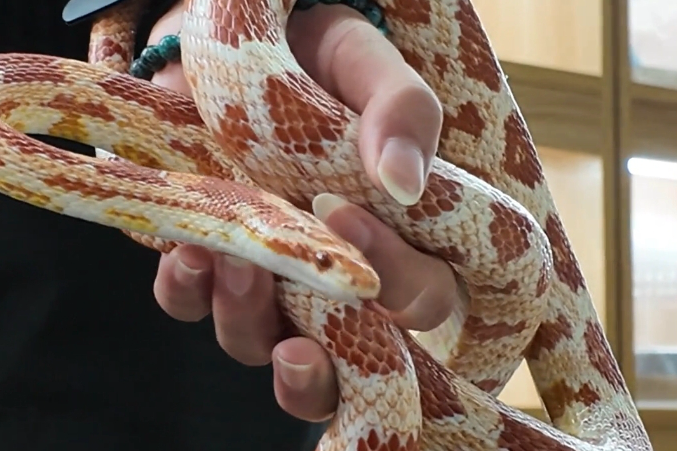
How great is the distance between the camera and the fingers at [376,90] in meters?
0.54

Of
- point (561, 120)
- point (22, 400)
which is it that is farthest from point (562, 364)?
point (561, 120)

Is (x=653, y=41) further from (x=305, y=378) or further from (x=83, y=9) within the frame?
(x=305, y=378)

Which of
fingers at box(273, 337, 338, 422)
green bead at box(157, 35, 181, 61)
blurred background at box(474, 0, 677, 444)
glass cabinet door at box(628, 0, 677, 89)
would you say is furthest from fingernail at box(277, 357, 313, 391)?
glass cabinet door at box(628, 0, 677, 89)

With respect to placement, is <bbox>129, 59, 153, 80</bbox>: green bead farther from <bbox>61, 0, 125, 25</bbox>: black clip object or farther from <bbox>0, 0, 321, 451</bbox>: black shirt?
<bbox>0, 0, 321, 451</bbox>: black shirt

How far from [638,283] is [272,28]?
192cm

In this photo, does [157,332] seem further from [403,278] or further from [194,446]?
[403,278]

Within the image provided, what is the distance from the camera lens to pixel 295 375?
555 millimetres

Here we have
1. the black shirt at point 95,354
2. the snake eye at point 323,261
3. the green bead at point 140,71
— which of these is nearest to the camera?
the snake eye at point 323,261

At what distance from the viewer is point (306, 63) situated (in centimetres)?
67

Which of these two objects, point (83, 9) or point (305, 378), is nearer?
point (305, 378)

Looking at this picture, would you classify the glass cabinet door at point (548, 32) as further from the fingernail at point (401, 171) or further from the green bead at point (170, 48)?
the fingernail at point (401, 171)

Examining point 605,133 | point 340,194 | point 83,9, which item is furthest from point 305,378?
point 605,133

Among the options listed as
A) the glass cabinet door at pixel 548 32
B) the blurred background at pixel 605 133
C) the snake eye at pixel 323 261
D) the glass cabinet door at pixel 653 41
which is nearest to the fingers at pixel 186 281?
the snake eye at pixel 323 261

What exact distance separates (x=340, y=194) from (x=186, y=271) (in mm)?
120
